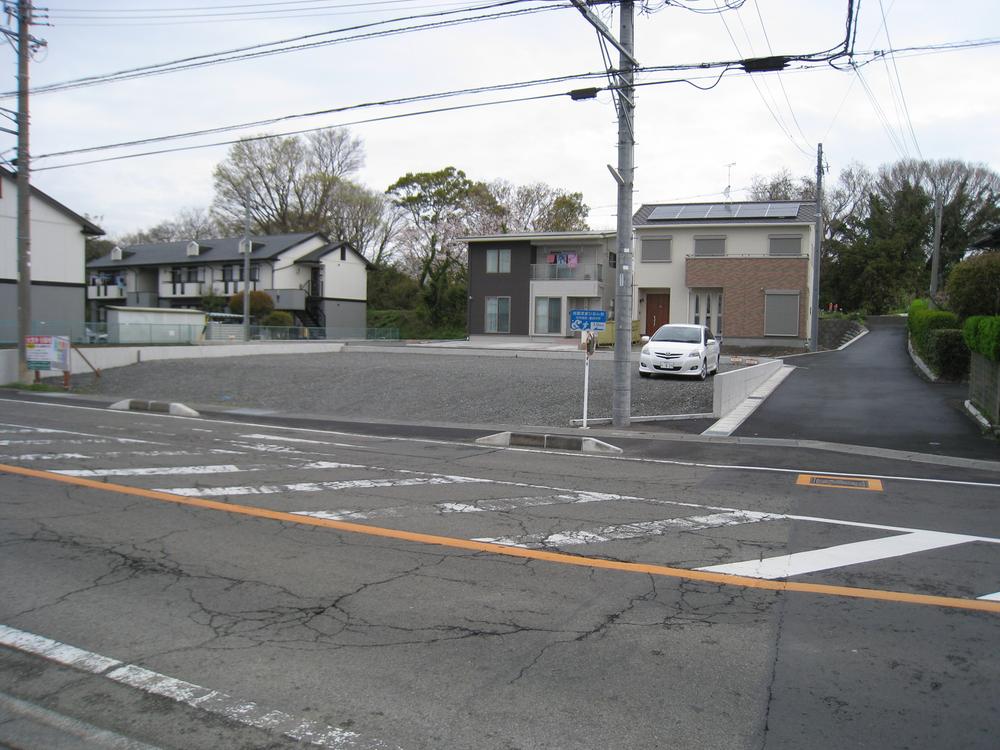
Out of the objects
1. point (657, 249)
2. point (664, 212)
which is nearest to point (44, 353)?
point (657, 249)

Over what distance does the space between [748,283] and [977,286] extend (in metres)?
14.9

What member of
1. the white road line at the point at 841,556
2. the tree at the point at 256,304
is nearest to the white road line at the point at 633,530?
the white road line at the point at 841,556

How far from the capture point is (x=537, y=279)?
144 ft

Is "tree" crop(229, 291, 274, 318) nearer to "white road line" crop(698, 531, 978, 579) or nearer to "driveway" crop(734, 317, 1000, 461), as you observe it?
"driveway" crop(734, 317, 1000, 461)

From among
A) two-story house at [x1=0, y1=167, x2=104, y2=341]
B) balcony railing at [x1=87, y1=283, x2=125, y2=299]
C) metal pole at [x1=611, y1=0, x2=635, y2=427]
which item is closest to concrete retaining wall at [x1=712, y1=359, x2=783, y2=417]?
metal pole at [x1=611, y1=0, x2=635, y2=427]

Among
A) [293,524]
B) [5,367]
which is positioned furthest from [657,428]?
[5,367]

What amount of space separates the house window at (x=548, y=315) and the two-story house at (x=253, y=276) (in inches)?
669

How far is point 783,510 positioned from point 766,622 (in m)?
3.68

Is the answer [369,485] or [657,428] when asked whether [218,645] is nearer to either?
[369,485]

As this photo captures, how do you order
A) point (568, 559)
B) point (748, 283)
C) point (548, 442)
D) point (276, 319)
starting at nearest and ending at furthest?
point (568, 559) < point (548, 442) < point (748, 283) < point (276, 319)

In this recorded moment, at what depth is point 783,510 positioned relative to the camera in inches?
331

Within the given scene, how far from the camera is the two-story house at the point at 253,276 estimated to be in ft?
185

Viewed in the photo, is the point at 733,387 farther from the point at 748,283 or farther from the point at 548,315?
the point at 548,315

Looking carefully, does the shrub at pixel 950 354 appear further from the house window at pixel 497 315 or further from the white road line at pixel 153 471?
the house window at pixel 497 315
